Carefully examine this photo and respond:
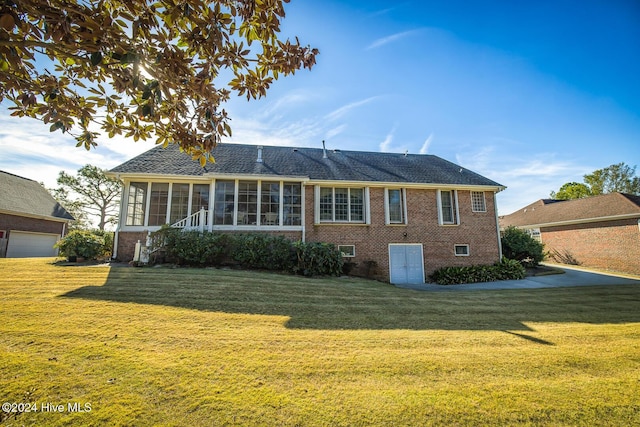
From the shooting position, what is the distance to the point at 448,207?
1518 cm

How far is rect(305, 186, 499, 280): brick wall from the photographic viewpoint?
13758 millimetres

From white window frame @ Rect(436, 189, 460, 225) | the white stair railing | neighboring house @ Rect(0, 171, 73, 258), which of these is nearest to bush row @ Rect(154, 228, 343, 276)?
the white stair railing

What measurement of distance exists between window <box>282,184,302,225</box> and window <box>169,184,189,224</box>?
4.77 meters

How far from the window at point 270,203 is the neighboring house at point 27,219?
57.0 feet

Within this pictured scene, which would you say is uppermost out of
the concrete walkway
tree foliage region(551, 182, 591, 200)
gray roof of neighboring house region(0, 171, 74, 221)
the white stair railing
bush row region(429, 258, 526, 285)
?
tree foliage region(551, 182, 591, 200)

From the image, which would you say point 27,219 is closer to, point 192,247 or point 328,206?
point 192,247

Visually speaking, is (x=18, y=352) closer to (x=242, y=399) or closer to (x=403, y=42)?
(x=242, y=399)

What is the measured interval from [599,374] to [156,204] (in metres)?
15.2

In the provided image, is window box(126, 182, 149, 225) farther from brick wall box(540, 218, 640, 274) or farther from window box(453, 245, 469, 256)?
brick wall box(540, 218, 640, 274)

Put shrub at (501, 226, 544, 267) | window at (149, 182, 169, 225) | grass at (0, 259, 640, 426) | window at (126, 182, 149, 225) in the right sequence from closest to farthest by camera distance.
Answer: grass at (0, 259, 640, 426), window at (126, 182, 149, 225), window at (149, 182, 169, 225), shrub at (501, 226, 544, 267)

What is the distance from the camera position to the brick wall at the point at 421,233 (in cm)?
1376

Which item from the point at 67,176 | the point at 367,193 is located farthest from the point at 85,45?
the point at 67,176

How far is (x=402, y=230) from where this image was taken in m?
14.3

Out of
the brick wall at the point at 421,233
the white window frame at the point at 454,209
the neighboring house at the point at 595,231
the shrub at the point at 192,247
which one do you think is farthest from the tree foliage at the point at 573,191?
the shrub at the point at 192,247
